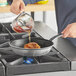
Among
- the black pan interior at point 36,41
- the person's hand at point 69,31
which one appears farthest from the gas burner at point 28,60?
the person's hand at point 69,31

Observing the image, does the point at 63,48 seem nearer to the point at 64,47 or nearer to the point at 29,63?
the point at 64,47

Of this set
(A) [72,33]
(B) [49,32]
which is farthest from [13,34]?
(A) [72,33]

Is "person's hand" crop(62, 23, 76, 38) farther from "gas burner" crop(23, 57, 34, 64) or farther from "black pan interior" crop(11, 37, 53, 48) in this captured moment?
"gas burner" crop(23, 57, 34, 64)

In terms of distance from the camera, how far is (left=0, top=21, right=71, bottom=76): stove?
1380mm

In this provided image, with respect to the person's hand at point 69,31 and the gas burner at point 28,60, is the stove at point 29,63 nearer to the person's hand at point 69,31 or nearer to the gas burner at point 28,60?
the gas burner at point 28,60

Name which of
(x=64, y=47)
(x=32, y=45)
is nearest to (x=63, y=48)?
(x=64, y=47)

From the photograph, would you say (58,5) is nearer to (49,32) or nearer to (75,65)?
(49,32)

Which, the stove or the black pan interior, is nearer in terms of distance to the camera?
the stove

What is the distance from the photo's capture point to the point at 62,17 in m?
2.15

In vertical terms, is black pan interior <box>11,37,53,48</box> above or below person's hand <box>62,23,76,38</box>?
below

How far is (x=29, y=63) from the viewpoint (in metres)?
1.44

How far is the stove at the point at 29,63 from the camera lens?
1380mm

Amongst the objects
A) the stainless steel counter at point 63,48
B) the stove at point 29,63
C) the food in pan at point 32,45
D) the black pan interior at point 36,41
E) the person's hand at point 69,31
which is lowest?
the stainless steel counter at point 63,48

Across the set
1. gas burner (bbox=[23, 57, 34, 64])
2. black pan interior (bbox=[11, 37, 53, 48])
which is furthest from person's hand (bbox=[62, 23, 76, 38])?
gas burner (bbox=[23, 57, 34, 64])
